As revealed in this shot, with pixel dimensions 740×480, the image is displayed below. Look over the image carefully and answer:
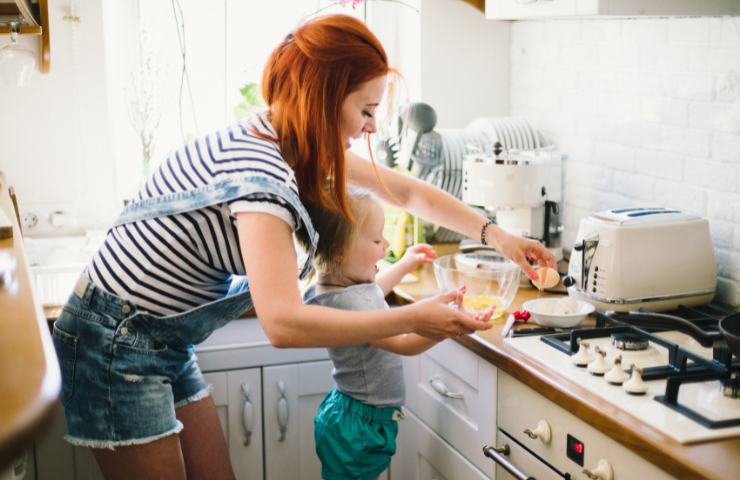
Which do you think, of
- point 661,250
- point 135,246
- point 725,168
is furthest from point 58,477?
point 725,168

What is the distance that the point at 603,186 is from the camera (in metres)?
2.67

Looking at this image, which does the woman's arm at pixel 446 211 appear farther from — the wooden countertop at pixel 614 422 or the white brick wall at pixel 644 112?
the white brick wall at pixel 644 112

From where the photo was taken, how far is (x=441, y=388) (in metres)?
2.26

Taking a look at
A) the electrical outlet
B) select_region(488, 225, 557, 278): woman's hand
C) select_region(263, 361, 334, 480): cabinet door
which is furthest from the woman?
the electrical outlet

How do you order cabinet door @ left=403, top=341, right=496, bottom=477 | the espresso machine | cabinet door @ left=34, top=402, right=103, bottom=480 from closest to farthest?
cabinet door @ left=403, top=341, right=496, bottom=477
cabinet door @ left=34, top=402, right=103, bottom=480
the espresso machine

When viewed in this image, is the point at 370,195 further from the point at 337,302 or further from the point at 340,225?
the point at 337,302

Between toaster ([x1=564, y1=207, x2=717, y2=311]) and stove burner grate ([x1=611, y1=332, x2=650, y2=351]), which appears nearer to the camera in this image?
stove burner grate ([x1=611, y1=332, x2=650, y2=351])

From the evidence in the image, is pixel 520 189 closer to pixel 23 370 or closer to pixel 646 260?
pixel 646 260

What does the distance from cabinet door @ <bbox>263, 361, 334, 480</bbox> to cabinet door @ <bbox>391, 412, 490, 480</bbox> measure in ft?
0.86

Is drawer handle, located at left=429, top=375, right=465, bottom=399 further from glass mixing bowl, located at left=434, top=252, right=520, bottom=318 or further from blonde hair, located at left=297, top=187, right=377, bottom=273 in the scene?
blonde hair, located at left=297, top=187, right=377, bottom=273

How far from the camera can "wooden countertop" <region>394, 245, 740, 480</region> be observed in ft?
4.54

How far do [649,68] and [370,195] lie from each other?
0.92m

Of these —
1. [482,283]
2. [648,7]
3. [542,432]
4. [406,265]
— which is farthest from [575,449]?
[648,7]

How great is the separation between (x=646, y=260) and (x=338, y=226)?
2.36ft
